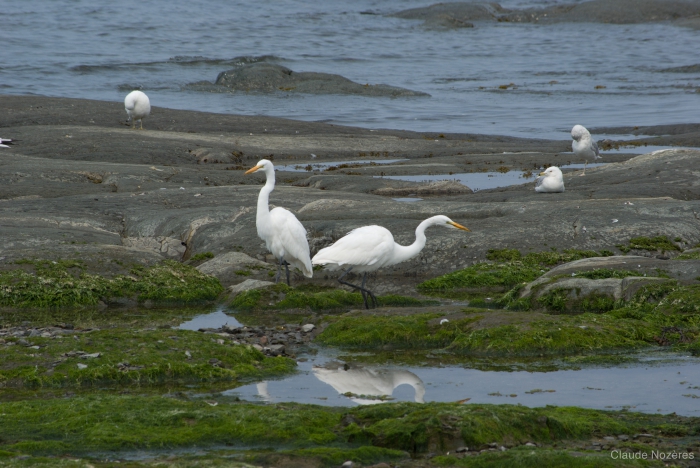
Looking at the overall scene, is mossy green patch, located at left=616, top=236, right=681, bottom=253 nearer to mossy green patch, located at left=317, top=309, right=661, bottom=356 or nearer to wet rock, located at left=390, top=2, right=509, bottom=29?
mossy green patch, located at left=317, top=309, right=661, bottom=356

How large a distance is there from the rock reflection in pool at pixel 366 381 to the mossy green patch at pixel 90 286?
4.50 metres

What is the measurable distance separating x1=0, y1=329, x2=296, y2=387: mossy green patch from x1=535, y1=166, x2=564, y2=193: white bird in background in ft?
34.3

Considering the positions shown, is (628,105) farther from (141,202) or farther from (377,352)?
(377,352)

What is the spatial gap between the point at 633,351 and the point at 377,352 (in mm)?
2807

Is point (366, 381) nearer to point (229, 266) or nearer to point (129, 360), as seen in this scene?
point (129, 360)

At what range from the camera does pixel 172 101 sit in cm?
4059

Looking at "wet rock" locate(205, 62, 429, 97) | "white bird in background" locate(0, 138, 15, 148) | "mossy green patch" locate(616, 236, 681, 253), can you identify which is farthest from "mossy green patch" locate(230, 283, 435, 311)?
"wet rock" locate(205, 62, 429, 97)

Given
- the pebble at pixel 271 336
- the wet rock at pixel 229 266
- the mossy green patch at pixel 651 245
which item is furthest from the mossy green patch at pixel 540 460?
the mossy green patch at pixel 651 245

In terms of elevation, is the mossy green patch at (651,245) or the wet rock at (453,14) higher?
the wet rock at (453,14)

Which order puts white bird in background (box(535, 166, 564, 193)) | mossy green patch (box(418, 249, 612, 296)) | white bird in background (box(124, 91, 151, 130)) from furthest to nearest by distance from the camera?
white bird in background (box(124, 91, 151, 130)), white bird in background (box(535, 166, 564, 193)), mossy green patch (box(418, 249, 612, 296))

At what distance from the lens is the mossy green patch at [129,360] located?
324 inches

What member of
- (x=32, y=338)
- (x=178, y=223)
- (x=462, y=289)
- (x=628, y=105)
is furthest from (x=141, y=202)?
(x=628, y=105)

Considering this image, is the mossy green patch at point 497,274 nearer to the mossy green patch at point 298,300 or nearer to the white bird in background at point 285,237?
the mossy green patch at point 298,300

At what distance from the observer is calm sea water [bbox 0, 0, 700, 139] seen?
37562 millimetres
